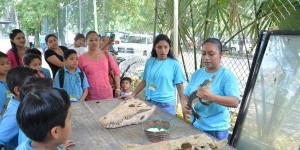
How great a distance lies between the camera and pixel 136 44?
1042cm

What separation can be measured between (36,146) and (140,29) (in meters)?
13.1

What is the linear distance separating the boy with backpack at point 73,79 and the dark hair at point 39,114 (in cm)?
198

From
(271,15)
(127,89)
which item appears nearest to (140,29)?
(127,89)

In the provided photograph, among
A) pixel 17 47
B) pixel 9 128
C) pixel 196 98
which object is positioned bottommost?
pixel 9 128

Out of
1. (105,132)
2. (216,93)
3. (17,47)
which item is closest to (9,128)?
(105,132)

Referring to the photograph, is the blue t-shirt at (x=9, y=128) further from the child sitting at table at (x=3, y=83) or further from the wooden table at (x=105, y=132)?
the child sitting at table at (x=3, y=83)

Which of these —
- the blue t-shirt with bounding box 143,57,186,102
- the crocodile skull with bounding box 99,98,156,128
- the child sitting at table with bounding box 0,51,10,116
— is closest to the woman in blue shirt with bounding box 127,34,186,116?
the blue t-shirt with bounding box 143,57,186,102

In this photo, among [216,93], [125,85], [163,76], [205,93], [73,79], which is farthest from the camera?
[125,85]

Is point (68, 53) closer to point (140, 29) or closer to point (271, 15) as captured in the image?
point (271, 15)

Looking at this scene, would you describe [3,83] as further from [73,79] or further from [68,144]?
[68,144]

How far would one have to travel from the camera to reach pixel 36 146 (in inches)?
47.6

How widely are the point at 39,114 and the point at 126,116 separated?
0.99 meters

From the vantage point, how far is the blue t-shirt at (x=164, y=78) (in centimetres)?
281

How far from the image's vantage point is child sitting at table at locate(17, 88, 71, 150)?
3.76 feet
